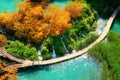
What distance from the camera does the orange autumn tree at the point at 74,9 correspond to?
26219 millimetres

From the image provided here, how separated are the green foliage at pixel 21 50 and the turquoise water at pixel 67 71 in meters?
0.83

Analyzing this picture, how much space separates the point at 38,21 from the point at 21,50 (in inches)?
92.5

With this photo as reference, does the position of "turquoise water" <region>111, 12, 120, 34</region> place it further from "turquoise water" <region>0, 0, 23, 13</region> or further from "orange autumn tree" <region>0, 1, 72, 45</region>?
"turquoise water" <region>0, 0, 23, 13</region>

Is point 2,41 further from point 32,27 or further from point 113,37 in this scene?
point 113,37

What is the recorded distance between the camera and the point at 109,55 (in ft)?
78.0

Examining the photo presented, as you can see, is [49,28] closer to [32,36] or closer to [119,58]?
[32,36]

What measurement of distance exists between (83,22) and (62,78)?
14.6 feet

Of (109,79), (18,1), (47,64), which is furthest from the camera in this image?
(18,1)

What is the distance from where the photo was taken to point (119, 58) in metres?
23.5

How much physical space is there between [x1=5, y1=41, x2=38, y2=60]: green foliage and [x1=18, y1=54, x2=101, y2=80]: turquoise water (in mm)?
Answer: 831

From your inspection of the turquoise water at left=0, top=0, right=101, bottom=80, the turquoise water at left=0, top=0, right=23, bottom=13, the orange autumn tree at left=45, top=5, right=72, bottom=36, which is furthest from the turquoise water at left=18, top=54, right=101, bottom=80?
the turquoise water at left=0, top=0, right=23, bottom=13

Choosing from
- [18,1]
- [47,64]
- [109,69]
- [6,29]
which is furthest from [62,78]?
[18,1]

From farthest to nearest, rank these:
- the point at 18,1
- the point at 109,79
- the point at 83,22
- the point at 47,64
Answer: the point at 18,1 → the point at 83,22 → the point at 47,64 → the point at 109,79

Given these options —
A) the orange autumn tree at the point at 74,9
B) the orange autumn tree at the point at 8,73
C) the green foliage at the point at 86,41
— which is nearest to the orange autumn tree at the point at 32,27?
the orange autumn tree at the point at 74,9
